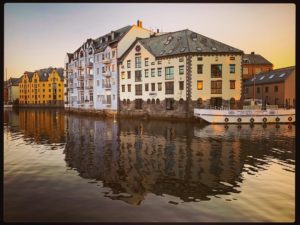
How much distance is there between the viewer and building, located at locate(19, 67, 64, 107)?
366 feet

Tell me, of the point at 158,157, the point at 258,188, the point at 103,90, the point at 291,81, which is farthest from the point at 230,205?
the point at 103,90

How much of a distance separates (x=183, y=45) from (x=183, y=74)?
520cm

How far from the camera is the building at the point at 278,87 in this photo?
161 ft

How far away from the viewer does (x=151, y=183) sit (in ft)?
41.2

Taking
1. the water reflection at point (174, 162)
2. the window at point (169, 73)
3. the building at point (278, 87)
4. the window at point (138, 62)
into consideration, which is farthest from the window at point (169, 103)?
the water reflection at point (174, 162)

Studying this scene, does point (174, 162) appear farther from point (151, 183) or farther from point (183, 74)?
point (183, 74)

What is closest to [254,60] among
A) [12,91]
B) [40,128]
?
[40,128]

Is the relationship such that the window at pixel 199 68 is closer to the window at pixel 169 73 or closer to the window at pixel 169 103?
the window at pixel 169 73

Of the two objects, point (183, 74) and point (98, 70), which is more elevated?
point (98, 70)

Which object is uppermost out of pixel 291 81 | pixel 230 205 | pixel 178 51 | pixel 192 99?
pixel 178 51

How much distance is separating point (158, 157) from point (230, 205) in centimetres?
833

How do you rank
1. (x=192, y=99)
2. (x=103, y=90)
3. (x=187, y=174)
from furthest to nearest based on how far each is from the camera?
(x=103, y=90)
(x=192, y=99)
(x=187, y=174)

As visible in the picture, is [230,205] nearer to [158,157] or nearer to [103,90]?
[158,157]

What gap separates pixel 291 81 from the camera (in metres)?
49.4
